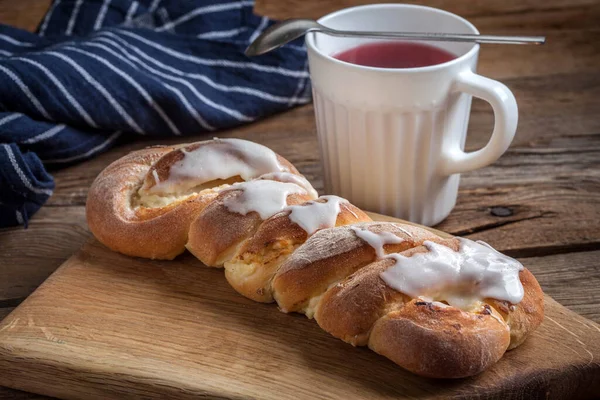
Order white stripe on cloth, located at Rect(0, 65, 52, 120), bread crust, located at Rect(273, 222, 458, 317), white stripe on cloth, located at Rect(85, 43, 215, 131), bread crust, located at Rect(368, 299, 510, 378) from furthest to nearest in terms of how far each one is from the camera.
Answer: white stripe on cloth, located at Rect(85, 43, 215, 131), white stripe on cloth, located at Rect(0, 65, 52, 120), bread crust, located at Rect(273, 222, 458, 317), bread crust, located at Rect(368, 299, 510, 378)

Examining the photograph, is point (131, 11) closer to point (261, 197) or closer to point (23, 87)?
→ point (23, 87)

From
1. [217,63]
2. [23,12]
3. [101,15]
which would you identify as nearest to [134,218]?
[217,63]

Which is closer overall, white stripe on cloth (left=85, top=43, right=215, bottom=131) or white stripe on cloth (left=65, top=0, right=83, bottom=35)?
white stripe on cloth (left=85, top=43, right=215, bottom=131)

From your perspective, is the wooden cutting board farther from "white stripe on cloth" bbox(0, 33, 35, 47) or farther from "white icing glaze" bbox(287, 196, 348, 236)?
"white stripe on cloth" bbox(0, 33, 35, 47)

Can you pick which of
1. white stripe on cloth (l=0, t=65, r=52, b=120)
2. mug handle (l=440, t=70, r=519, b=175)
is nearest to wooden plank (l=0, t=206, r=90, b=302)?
white stripe on cloth (l=0, t=65, r=52, b=120)

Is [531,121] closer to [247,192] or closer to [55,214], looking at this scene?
[247,192]

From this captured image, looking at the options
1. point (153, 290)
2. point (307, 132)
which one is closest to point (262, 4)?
point (307, 132)

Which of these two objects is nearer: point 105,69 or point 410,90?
point 410,90
